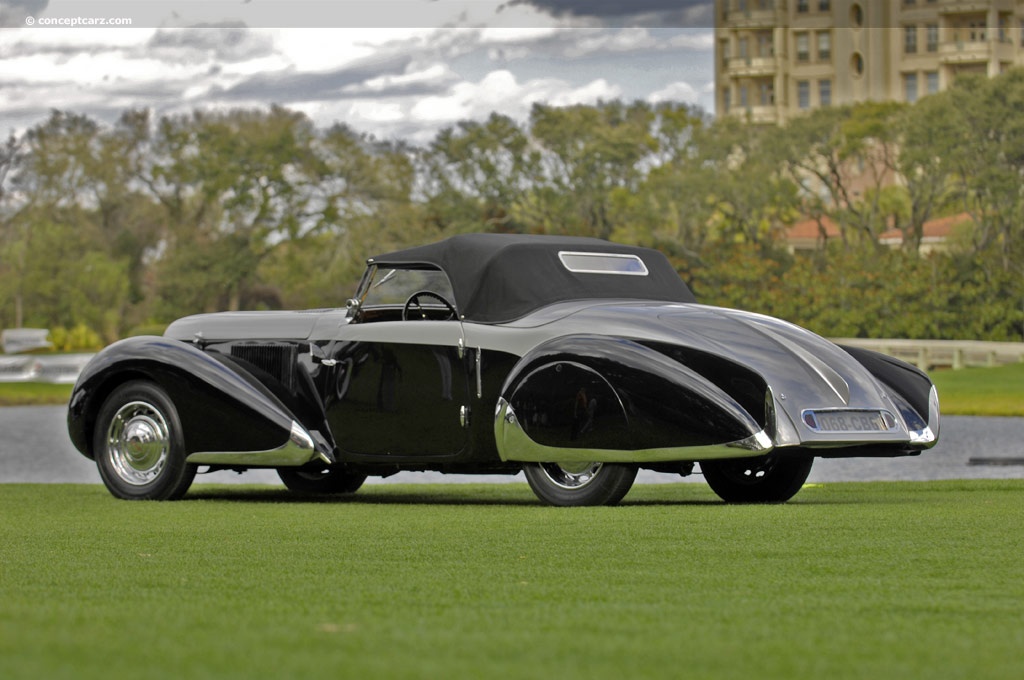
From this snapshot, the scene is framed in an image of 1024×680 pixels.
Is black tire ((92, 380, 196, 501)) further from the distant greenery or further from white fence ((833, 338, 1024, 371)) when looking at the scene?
the distant greenery

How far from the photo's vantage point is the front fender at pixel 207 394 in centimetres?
1168

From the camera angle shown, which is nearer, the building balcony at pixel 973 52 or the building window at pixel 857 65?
the building balcony at pixel 973 52

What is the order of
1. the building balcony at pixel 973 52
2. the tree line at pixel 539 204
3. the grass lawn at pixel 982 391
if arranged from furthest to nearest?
the building balcony at pixel 973 52 < the tree line at pixel 539 204 < the grass lawn at pixel 982 391

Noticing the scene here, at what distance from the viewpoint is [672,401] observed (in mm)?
9789

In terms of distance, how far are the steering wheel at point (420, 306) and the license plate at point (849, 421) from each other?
2696mm

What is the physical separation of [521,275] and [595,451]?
65.3 inches

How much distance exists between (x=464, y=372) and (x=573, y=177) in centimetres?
4716

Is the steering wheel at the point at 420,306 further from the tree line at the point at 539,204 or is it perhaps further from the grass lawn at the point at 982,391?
the tree line at the point at 539,204

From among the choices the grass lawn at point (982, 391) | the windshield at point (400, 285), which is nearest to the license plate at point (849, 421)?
the windshield at point (400, 285)

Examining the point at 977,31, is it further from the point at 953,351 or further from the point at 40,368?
the point at 40,368

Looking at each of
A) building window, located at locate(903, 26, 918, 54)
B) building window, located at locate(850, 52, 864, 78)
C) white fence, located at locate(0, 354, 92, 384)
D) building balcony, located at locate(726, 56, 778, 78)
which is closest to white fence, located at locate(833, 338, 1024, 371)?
white fence, located at locate(0, 354, 92, 384)

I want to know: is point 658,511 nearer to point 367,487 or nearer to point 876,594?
point 876,594

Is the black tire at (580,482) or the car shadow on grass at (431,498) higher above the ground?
the black tire at (580,482)

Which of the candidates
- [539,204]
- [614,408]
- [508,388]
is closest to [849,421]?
[614,408]
